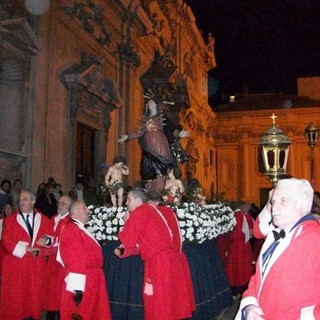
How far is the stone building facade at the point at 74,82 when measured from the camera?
1065 centimetres

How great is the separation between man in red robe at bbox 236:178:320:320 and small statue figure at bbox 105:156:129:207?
462 cm

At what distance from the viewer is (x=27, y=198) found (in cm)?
638

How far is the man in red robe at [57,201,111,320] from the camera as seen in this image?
4.98 meters

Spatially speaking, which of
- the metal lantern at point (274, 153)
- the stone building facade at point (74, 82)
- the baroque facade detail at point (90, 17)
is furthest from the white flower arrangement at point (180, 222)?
the baroque facade detail at point (90, 17)

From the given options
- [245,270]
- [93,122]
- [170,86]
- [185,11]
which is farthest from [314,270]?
[185,11]

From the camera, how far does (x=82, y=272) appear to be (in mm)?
5016

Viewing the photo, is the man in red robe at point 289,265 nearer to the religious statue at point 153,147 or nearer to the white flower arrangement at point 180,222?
the white flower arrangement at point 180,222

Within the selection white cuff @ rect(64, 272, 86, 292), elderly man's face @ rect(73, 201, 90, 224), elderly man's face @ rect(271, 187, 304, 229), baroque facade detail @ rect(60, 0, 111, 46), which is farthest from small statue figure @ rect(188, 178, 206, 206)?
baroque facade detail @ rect(60, 0, 111, 46)

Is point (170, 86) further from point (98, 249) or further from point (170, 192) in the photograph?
point (98, 249)

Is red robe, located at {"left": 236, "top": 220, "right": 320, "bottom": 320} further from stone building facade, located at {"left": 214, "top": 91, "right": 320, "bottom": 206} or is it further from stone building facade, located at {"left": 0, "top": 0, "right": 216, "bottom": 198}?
stone building facade, located at {"left": 214, "top": 91, "right": 320, "bottom": 206}

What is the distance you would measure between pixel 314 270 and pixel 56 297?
191 inches

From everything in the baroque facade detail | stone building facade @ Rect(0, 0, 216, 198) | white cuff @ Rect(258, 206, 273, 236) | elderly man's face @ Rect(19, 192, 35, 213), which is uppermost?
the baroque facade detail

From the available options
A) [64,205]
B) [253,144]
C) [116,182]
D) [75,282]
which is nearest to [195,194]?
[116,182]

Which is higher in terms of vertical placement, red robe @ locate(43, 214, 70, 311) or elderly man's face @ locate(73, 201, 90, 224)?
elderly man's face @ locate(73, 201, 90, 224)
